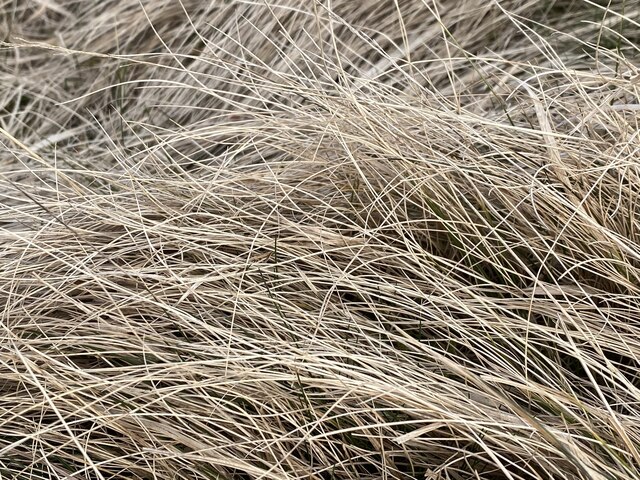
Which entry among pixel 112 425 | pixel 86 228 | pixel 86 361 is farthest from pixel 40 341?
pixel 86 228

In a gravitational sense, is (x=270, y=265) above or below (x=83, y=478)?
above

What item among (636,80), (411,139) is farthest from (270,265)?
(636,80)

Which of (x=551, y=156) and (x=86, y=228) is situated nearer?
(x=551, y=156)

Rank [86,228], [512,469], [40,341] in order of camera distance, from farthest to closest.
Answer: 1. [86,228]
2. [40,341]
3. [512,469]

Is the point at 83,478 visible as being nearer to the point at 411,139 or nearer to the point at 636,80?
the point at 411,139

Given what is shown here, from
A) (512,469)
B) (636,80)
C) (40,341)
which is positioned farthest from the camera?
(636,80)

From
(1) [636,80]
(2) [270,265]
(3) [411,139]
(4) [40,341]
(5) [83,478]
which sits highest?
(1) [636,80]

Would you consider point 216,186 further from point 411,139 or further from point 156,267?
point 411,139
